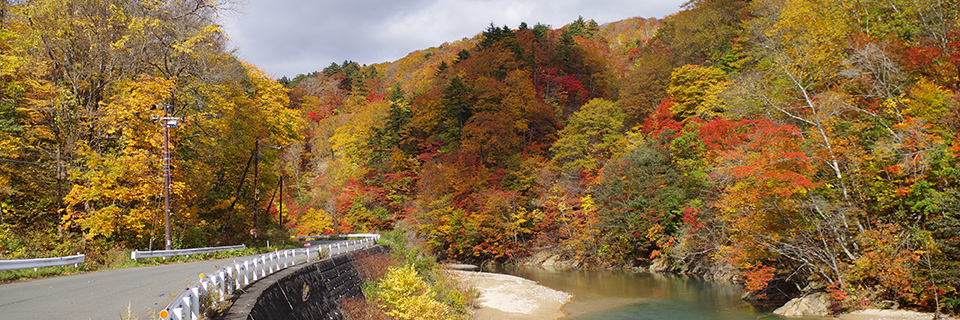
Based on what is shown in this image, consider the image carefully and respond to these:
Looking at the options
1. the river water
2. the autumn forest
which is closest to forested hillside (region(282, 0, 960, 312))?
the autumn forest

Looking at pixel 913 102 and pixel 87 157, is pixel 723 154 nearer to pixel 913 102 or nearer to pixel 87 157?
pixel 913 102

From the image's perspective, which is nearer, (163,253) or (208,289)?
(208,289)

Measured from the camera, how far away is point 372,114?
55.1m

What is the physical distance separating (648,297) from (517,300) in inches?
236

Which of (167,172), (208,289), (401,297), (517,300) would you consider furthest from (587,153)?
(208,289)

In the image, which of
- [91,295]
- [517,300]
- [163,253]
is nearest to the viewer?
[91,295]

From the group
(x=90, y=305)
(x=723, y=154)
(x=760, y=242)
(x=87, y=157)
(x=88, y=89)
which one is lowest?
(x=760, y=242)

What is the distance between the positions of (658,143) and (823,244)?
53.6 ft

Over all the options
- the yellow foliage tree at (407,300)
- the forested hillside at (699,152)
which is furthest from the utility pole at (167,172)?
the forested hillside at (699,152)

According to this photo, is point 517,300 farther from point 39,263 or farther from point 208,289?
point 39,263

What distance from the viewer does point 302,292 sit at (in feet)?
39.5

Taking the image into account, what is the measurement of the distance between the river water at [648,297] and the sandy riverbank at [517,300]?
74cm

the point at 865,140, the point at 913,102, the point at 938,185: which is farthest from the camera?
the point at 865,140

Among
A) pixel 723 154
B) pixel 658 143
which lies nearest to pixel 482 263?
pixel 658 143
